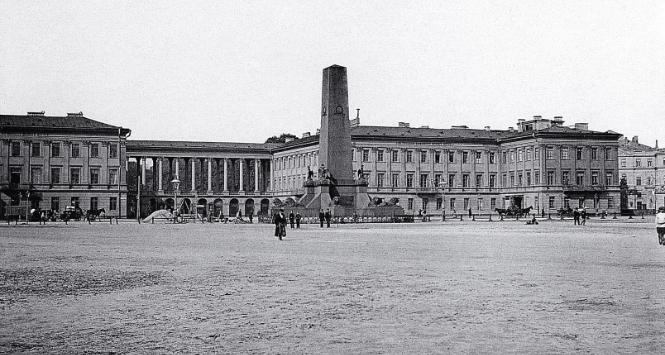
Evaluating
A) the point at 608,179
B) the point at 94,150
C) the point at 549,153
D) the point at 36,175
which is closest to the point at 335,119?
the point at 94,150

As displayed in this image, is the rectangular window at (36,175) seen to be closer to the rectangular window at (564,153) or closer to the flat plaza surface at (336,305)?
the rectangular window at (564,153)

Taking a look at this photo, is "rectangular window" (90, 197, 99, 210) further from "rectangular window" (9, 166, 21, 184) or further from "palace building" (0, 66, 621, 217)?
"rectangular window" (9, 166, 21, 184)

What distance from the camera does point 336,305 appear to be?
12047 millimetres

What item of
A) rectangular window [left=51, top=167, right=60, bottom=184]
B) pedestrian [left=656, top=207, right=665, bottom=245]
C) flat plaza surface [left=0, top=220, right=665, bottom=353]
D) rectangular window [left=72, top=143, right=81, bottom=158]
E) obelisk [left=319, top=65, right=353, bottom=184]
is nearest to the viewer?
flat plaza surface [left=0, top=220, right=665, bottom=353]

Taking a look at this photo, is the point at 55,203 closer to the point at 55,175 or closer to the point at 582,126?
the point at 55,175

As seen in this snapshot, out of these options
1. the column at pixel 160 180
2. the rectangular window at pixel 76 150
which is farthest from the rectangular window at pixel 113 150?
the column at pixel 160 180

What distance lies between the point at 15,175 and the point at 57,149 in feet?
17.3

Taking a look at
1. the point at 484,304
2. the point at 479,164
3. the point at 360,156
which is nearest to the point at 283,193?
the point at 360,156

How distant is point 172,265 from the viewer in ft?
63.8

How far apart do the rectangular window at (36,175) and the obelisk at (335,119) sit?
51.8 metres

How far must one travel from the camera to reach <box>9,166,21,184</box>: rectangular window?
92.5 meters

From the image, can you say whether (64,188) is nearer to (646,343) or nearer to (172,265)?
(172,265)

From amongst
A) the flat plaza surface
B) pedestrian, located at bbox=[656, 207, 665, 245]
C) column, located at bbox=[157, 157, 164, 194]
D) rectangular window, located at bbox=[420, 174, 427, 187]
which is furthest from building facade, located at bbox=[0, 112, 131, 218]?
the flat plaza surface

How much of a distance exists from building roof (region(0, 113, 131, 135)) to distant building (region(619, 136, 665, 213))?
7435 centimetres
